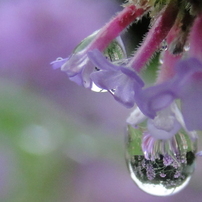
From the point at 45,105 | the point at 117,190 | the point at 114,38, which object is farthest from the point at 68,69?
the point at 45,105

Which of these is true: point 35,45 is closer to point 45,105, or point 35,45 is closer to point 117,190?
point 45,105

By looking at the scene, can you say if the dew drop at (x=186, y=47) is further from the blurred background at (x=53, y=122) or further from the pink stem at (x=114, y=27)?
the blurred background at (x=53, y=122)

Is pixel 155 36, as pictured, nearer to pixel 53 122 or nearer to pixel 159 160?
pixel 159 160

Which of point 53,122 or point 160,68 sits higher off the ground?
point 160,68

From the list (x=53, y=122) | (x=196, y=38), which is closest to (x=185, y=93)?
(x=196, y=38)

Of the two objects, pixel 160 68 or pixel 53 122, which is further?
pixel 53 122

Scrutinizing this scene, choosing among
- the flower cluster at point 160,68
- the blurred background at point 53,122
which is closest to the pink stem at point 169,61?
the flower cluster at point 160,68
